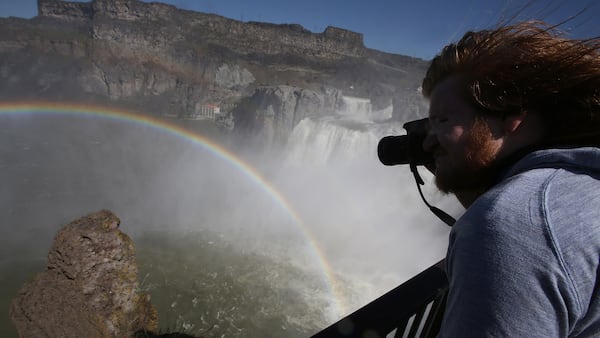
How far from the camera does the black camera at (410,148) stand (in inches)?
45.2

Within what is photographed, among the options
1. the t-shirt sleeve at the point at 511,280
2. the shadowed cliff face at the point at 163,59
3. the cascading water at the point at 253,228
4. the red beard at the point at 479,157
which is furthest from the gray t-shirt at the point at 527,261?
the shadowed cliff face at the point at 163,59

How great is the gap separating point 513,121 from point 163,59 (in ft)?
317

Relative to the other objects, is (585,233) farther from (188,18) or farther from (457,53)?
(188,18)

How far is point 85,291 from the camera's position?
957cm

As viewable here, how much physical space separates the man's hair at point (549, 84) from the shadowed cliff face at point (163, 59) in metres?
72.3

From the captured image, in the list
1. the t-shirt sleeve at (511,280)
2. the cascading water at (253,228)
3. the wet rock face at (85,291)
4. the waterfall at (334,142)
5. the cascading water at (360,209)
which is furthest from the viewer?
the waterfall at (334,142)

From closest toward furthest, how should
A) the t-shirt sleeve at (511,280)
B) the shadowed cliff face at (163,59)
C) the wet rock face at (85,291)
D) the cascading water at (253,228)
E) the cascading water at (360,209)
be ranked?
1. the t-shirt sleeve at (511,280)
2. the wet rock face at (85,291)
3. the cascading water at (253,228)
4. the cascading water at (360,209)
5. the shadowed cliff face at (163,59)

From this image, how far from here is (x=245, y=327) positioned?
13.1m

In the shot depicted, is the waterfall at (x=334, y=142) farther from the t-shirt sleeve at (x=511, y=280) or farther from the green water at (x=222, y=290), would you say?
the t-shirt sleeve at (x=511, y=280)

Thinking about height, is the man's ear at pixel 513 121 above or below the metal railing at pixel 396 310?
above

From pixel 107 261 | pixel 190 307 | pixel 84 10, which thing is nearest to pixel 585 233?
pixel 107 261

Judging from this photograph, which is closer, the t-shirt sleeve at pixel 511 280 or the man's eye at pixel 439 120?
the t-shirt sleeve at pixel 511 280

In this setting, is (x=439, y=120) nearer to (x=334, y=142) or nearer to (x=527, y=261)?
(x=527, y=261)

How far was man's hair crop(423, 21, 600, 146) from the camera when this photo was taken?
0.75 m
